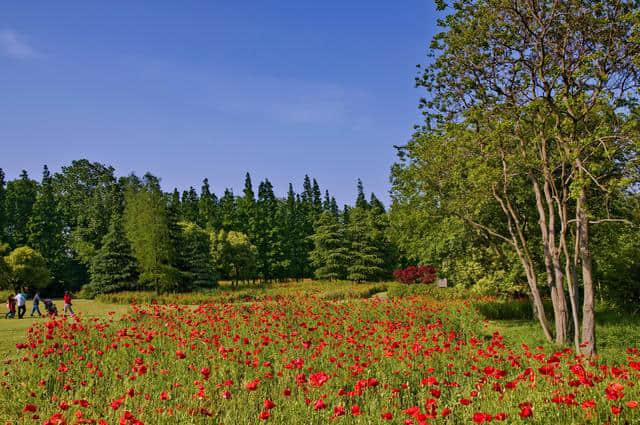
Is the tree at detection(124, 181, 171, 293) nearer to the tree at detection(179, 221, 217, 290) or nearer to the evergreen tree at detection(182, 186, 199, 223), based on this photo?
the tree at detection(179, 221, 217, 290)

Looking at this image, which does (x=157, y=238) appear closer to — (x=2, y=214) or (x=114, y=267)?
(x=114, y=267)

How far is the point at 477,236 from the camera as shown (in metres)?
16.0

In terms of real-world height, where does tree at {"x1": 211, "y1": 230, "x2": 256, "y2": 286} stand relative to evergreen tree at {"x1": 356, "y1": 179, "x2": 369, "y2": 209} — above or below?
below

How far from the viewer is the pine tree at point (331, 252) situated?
49219 mm

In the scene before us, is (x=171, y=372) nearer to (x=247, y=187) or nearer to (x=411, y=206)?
(x=411, y=206)

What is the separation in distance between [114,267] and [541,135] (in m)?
35.0

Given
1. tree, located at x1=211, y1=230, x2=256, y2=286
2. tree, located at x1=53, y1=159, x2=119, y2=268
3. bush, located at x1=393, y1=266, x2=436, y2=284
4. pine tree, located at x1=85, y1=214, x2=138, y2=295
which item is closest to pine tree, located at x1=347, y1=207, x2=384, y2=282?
bush, located at x1=393, y1=266, x2=436, y2=284

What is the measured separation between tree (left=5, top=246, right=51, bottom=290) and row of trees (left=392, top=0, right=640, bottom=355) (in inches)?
1359

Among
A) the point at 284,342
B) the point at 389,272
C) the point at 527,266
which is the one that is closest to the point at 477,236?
the point at 527,266

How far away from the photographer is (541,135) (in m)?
10.7

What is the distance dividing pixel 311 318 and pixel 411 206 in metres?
5.65

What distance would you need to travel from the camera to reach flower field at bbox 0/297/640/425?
447 cm

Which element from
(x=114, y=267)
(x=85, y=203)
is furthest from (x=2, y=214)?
(x=114, y=267)

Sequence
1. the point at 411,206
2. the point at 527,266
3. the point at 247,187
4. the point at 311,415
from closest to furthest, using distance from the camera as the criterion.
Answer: the point at 311,415 → the point at 527,266 → the point at 411,206 → the point at 247,187
